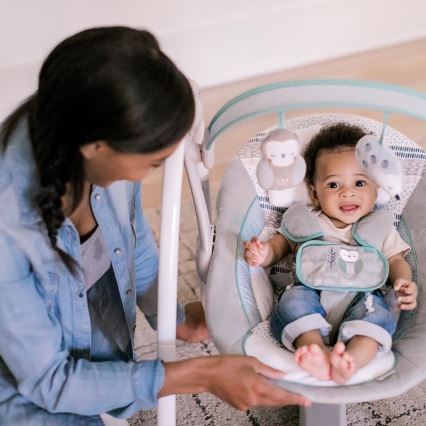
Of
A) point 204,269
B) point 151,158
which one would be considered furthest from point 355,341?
point 151,158

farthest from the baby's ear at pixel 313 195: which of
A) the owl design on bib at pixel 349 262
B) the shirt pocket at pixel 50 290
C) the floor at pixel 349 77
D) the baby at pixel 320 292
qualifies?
the floor at pixel 349 77

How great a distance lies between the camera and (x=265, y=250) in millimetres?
1101

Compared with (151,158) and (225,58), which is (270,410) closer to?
(151,158)

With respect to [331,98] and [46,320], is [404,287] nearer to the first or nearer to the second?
[331,98]

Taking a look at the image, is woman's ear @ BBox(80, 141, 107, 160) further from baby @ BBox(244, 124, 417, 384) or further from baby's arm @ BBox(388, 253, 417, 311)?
baby's arm @ BBox(388, 253, 417, 311)

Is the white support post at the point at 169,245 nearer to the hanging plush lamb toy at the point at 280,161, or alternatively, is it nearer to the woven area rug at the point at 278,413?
the hanging plush lamb toy at the point at 280,161

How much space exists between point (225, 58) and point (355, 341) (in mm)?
1787

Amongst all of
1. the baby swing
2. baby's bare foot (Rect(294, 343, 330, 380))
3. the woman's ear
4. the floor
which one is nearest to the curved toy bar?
the baby swing

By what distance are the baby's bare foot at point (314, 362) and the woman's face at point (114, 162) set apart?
326mm

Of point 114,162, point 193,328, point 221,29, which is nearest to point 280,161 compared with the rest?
point 114,162

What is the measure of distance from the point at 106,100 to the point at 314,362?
44 centimetres

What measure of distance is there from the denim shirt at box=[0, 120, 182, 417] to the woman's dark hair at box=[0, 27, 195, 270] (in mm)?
60

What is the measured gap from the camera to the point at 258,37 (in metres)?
2.57

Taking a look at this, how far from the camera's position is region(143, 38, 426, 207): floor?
86.0 inches
